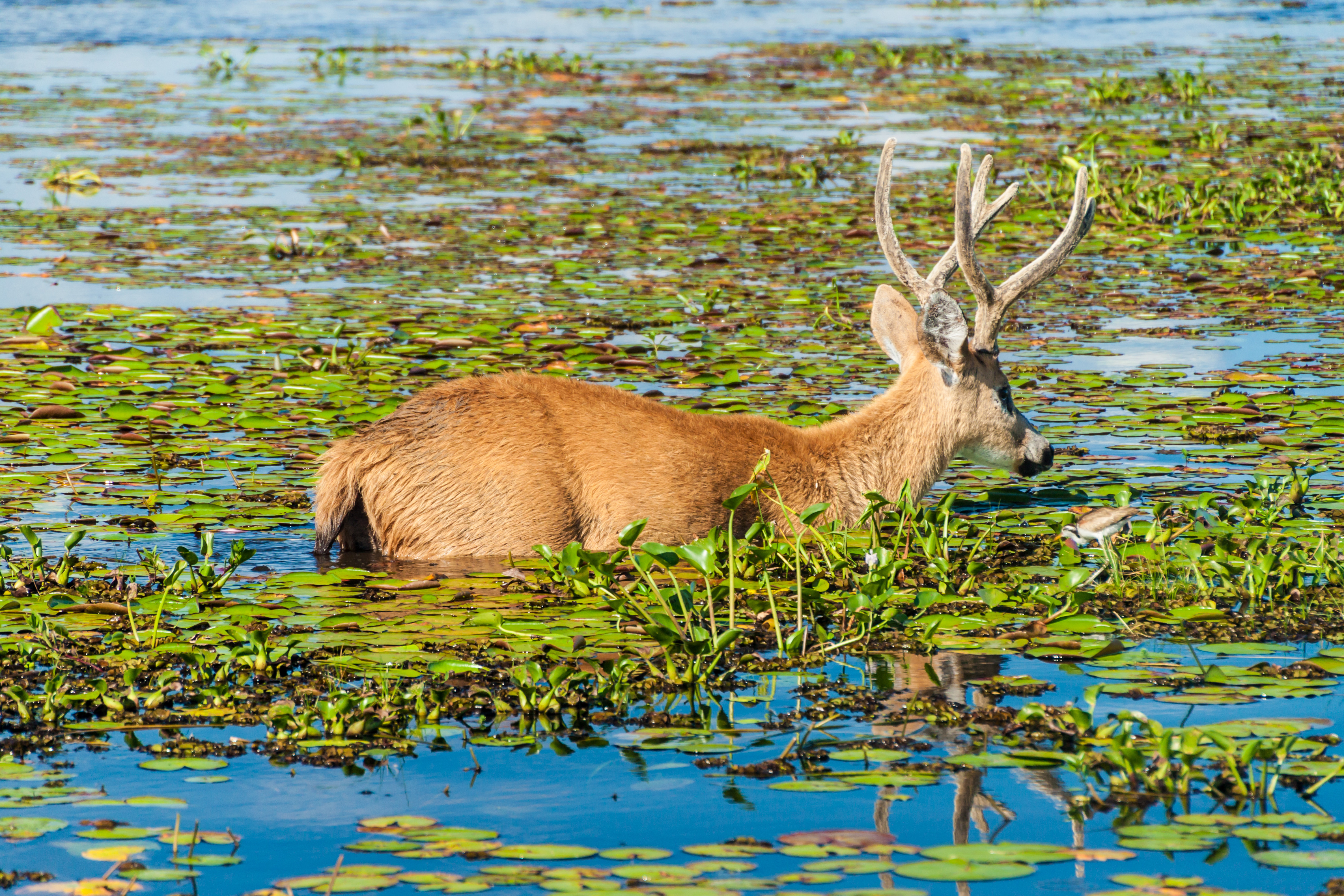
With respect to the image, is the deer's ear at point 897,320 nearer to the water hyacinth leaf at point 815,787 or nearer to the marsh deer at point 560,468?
the marsh deer at point 560,468

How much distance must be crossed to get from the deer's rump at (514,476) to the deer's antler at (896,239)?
1.60 metres

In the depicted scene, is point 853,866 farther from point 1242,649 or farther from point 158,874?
point 1242,649

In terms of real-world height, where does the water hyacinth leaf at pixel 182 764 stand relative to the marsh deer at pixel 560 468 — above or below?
below

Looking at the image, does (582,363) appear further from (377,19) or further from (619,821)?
(377,19)

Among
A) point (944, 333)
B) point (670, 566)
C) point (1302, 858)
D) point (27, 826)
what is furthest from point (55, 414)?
point (1302, 858)

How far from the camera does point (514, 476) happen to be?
7.58m

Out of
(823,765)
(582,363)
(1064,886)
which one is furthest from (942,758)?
(582,363)

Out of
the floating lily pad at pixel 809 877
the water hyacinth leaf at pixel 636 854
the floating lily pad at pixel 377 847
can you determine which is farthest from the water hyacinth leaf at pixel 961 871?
the floating lily pad at pixel 377 847

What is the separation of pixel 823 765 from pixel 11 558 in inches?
150

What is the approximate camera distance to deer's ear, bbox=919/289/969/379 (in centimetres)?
823

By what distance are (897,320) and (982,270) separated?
0.64 m

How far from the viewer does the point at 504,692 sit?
5.84 meters

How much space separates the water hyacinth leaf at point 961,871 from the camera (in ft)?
14.7

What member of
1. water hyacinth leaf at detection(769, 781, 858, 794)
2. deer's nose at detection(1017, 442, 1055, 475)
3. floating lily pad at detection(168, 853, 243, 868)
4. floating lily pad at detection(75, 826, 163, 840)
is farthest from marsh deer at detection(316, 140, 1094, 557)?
floating lily pad at detection(168, 853, 243, 868)
